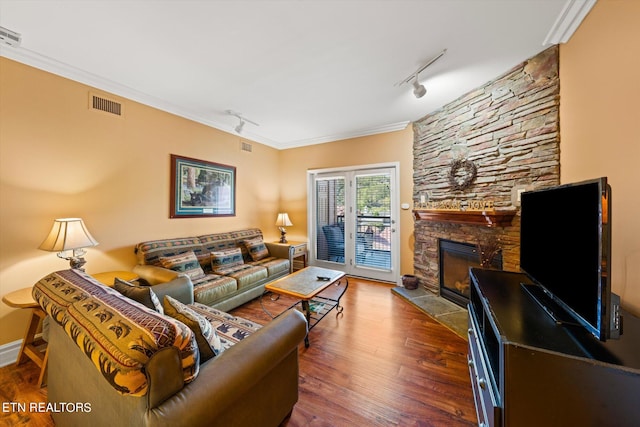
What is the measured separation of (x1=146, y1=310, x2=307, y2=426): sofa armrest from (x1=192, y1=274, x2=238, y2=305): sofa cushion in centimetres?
146

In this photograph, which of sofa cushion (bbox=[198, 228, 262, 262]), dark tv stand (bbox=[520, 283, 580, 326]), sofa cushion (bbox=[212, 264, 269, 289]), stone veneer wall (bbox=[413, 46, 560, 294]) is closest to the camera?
dark tv stand (bbox=[520, 283, 580, 326])

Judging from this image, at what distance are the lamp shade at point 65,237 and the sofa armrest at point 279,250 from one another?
2.33 m

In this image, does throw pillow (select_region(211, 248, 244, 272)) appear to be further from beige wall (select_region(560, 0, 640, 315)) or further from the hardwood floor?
beige wall (select_region(560, 0, 640, 315))

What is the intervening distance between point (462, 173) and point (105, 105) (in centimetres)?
419

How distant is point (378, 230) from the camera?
4074mm

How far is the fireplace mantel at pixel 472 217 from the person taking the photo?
89.7 inches

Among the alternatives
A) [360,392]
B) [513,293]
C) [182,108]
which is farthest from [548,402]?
[182,108]

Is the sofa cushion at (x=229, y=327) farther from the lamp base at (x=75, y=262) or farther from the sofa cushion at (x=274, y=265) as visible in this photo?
the sofa cushion at (x=274, y=265)

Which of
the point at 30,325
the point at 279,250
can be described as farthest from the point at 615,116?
the point at 30,325

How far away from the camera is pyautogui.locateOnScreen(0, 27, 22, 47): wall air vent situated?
1.75 metres

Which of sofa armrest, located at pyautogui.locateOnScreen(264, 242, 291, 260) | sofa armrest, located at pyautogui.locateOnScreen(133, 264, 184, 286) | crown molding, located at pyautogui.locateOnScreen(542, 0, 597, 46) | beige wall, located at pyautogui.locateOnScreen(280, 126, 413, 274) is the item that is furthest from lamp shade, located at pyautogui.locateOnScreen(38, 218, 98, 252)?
crown molding, located at pyautogui.locateOnScreen(542, 0, 597, 46)

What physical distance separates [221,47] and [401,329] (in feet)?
10.7

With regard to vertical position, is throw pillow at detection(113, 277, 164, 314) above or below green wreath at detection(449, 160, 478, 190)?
below

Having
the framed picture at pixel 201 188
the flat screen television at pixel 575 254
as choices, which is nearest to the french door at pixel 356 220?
the framed picture at pixel 201 188
